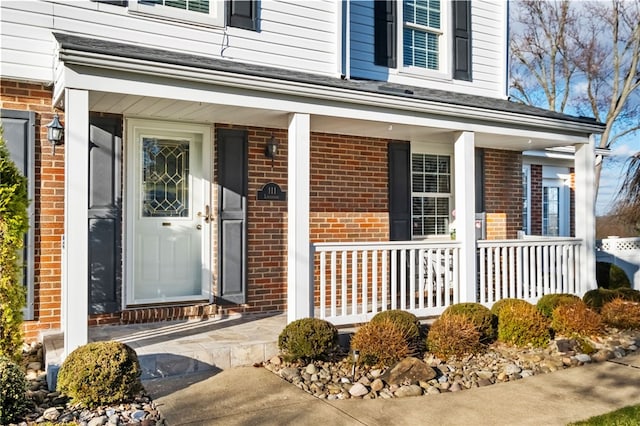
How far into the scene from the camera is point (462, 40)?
8.89 metres

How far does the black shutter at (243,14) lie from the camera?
688 cm

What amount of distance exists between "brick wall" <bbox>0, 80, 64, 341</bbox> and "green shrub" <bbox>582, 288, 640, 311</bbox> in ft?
21.3

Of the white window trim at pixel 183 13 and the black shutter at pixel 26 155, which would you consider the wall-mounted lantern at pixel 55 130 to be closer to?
the black shutter at pixel 26 155

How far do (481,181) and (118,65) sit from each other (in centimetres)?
611

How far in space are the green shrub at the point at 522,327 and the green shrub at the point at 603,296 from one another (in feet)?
5.00

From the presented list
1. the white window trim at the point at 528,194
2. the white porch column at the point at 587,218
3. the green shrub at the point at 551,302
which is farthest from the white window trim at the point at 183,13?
the white window trim at the point at 528,194

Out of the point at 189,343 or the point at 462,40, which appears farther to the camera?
the point at 462,40

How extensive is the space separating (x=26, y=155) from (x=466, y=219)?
5.03 meters

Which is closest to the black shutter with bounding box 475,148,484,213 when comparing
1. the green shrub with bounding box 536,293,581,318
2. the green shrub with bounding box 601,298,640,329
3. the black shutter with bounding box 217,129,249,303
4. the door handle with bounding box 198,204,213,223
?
the green shrub with bounding box 536,293,581,318

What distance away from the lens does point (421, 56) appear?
344 inches

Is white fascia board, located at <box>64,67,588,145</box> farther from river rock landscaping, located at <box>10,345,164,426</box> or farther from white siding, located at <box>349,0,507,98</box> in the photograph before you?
river rock landscaping, located at <box>10,345,164,426</box>

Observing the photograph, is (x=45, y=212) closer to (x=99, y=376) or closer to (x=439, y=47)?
(x=99, y=376)

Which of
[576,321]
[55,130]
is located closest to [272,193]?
[55,130]

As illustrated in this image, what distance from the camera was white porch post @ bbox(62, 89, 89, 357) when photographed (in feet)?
15.5
